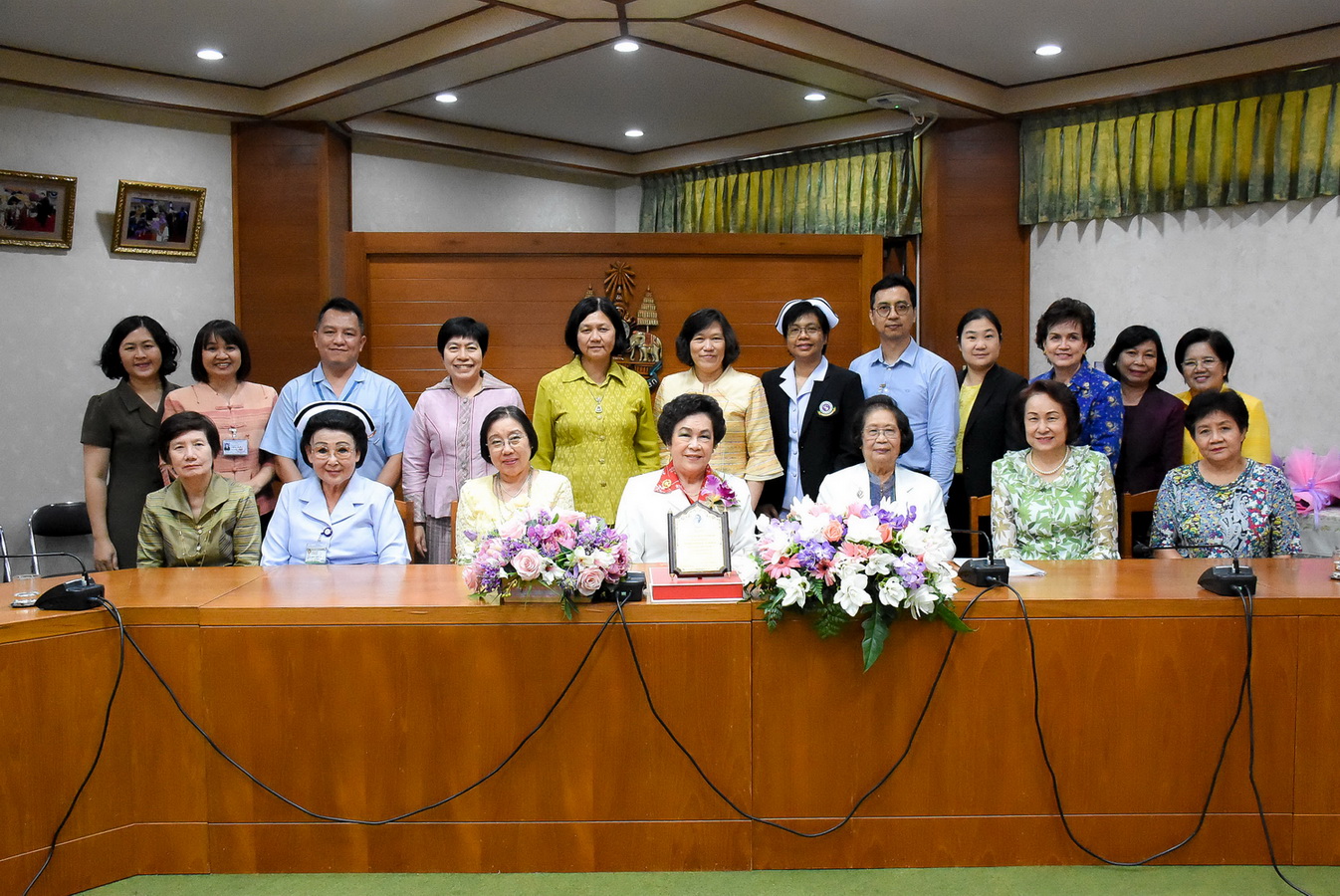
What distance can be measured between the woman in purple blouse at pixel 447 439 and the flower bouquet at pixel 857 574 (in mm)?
1638

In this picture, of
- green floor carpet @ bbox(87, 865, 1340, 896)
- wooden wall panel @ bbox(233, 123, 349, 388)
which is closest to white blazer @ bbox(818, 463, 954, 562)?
green floor carpet @ bbox(87, 865, 1340, 896)

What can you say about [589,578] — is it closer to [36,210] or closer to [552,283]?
[552,283]

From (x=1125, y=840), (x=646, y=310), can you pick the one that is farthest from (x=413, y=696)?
(x=646, y=310)

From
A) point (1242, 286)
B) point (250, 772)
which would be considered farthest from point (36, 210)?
point (1242, 286)

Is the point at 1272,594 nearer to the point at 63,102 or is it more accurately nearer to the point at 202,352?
the point at 202,352

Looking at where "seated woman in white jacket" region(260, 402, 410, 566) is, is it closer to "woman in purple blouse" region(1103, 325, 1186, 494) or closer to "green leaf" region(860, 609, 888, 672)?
"green leaf" region(860, 609, 888, 672)

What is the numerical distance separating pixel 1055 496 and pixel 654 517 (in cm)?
119

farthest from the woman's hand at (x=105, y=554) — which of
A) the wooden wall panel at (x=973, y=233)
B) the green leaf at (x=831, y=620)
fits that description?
the wooden wall panel at (x=973, y=233)

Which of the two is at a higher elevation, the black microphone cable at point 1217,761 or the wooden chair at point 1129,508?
the wooden chair at point 1129,508

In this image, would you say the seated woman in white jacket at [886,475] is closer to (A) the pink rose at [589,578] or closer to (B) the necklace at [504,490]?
(B) the necklace at [504,490]

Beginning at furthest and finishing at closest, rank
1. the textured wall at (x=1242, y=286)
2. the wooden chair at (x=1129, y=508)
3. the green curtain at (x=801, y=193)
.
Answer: the green curtain at (x=801, y=193) < the textured wall at (x=1242, y=286) < the wooden chair at (x=1129, y=508)

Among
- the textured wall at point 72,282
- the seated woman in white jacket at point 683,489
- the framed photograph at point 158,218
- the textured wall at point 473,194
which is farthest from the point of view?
the textured wall at point 473,194

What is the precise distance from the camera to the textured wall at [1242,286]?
493cm

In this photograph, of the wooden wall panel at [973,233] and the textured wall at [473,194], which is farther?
the textured wall at [473,194]
